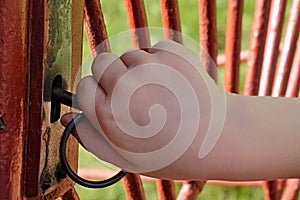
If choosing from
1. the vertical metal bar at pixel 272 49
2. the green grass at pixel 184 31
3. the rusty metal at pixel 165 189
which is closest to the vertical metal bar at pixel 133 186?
the rusty metal at pixel 165 189

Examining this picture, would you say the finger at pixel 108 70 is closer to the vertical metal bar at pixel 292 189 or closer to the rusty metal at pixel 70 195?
the rusty metal at pixel 70 195

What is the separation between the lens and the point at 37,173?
0.60 metres

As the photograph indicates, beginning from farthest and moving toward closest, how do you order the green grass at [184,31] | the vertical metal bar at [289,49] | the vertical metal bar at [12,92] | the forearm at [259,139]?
the green grass at [184,31] → the vertical metal bar at [289,49] → the forearm at [259,139] → the vertical metal bar at [12,92]

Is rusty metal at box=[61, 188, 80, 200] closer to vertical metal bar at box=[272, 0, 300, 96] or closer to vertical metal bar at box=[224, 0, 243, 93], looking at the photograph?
vertical metal bar at box=[224, 0, 243, 93]

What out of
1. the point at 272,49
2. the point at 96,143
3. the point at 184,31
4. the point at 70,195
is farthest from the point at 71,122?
the point at 184,31

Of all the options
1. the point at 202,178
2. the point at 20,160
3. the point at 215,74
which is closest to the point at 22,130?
the point at 20,160

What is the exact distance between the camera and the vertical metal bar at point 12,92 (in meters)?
0.54

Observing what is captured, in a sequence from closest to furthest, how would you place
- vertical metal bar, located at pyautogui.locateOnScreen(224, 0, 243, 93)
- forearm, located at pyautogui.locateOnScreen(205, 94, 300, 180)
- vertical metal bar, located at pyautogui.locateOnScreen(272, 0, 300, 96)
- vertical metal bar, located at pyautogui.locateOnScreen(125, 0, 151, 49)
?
1. forearm, located at pyautogui.locateOnScreen(205, 94, 300, 180)
2. vertical metal bar, located at pyautogui.locateOnScreen(125, 0, 151, 49)
3. vertical metal bar, located at pyautogui.locateOnScreen(224, 0, 243, 93)
4. vertical metal bar, located at pyautogui.locateOnScreen(272, 0, 300, 96)

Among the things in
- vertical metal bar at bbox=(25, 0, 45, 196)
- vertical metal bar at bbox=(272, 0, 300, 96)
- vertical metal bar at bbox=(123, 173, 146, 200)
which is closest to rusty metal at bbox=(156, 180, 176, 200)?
vertical metal bar at bbox=(123, 173, 146, 200)

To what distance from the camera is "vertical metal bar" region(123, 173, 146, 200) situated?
2.99ft

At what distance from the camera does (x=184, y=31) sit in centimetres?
279

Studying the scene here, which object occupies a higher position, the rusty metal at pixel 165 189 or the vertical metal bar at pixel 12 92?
the vertical metal bar at pixel 12 92

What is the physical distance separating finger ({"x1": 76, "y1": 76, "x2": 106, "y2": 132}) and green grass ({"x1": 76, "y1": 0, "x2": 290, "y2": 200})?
1532mm

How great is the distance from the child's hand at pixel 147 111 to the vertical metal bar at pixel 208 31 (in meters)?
0.36
